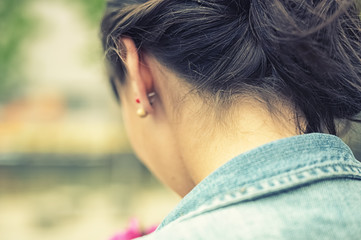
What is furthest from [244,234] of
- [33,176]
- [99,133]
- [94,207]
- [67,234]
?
[99,133]

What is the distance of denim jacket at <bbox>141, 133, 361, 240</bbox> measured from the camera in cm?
70

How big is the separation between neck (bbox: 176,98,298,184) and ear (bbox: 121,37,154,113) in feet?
0.34

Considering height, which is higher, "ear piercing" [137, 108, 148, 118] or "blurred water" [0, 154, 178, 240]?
"blurred water" [0, 154, 178, 240]

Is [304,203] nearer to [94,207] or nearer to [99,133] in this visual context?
[94,207]

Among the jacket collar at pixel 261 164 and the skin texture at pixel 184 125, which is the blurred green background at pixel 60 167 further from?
the jacket collar at pixel 261 164

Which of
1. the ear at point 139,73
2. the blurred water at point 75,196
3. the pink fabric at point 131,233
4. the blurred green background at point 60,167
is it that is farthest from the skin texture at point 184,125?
the blurred water at point 75,196

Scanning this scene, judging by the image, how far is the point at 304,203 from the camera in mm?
720

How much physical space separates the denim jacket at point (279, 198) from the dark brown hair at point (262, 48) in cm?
10

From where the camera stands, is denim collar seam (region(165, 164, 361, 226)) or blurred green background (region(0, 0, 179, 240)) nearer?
denim collar seam (region(165, 164, 361, 226))

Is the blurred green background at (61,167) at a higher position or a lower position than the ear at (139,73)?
higher

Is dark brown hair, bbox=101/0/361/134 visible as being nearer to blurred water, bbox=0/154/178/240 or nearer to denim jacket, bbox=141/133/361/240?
denim jacket, bbox=141/133/361/240

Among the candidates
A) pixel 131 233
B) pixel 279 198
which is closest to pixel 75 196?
pixel 131 233

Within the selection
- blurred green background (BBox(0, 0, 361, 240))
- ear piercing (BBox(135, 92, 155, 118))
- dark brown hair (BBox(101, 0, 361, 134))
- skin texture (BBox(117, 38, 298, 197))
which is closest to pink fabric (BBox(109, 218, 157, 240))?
skin texture (BBox(117, 38, 298, 197))

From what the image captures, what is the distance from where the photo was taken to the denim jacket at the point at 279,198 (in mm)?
703
